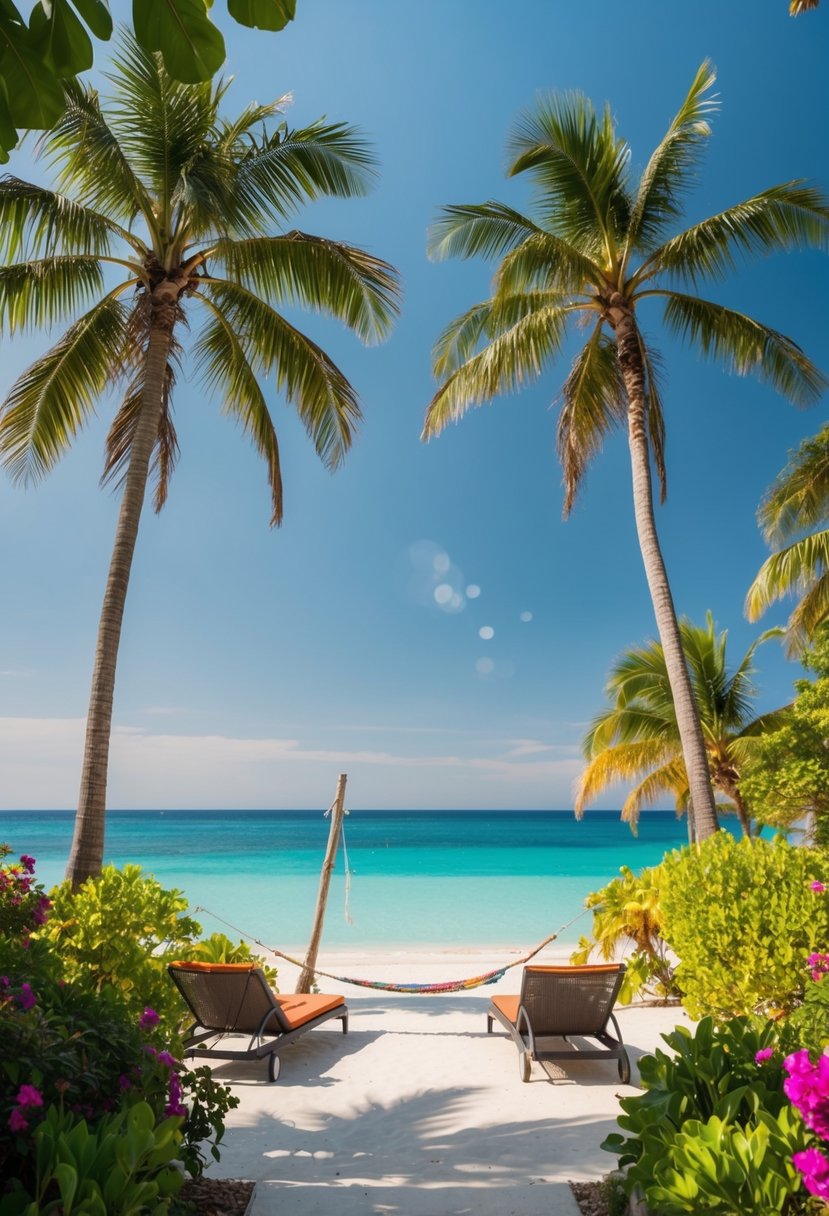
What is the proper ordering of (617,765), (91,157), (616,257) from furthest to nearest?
(617,765) → (616,257) → (91,157)

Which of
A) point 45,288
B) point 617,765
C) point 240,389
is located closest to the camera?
point 45,288

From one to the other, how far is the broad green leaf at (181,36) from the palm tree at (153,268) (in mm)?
5005

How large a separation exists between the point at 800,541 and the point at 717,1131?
32.7 feet

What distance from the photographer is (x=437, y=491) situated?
21.7m

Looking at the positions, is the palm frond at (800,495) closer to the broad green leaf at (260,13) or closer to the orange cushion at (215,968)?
the orange cushion at (215,968)

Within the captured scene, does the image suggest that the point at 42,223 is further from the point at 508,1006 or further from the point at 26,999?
the point at 508,1006

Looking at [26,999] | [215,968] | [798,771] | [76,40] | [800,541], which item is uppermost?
[800,541]

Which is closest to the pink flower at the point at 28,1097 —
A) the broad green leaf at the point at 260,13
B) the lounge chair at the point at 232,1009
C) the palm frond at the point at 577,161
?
the broad green leaf at the point at 260,13

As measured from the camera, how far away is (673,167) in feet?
26.2

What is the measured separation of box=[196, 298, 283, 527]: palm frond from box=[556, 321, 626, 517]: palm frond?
3340 millimetres

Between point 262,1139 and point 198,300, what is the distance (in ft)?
21.9

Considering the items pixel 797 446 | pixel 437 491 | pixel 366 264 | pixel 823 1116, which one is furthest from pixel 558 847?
pixel 823 1116

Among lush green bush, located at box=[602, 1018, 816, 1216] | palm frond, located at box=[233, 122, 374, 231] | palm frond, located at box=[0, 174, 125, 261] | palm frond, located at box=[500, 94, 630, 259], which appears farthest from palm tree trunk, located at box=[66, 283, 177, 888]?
palm frond, located at box=[500, 94, 630, 259]

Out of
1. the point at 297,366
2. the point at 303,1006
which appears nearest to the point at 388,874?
the point at 303,1006
